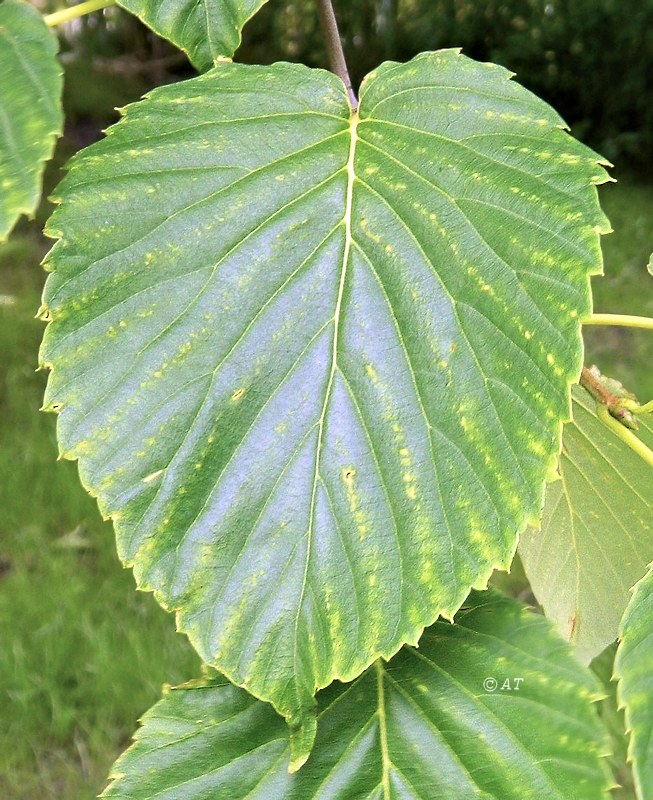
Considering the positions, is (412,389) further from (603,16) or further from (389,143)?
(603,16)

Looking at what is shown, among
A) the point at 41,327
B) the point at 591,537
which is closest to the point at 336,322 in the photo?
the point at 591,537

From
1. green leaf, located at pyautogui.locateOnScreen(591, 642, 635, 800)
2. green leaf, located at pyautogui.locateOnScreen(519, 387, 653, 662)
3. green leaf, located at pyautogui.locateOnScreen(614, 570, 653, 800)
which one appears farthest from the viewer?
green leaf, located at pyautogui.locateOnScreen(591, 642, 635, 800)

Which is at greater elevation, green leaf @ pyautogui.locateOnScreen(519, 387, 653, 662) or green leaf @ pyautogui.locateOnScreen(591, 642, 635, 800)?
green leaf @ pyautogui.locateOnScreen(519, 387, 653, 662)

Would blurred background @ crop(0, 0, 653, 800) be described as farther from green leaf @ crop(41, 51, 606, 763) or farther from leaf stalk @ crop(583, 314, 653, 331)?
leaf stalk @ crop(583, 314, 653, 331)

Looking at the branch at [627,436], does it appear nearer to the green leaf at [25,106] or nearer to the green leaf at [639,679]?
the green leaf at [639,679]

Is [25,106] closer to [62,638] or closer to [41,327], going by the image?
[62,638]

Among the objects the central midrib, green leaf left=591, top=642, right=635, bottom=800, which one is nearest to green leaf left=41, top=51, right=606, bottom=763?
the central midrib

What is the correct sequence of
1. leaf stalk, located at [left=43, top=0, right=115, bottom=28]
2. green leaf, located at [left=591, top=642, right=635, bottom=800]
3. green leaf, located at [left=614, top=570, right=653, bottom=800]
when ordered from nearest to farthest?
green leaf, located at [left=614, top=570, right=653, bottom=800]
leaf stalk, located at [left=43, top=0, right=115, bottom=28]
green leaf, located at [left=591, top=642, right=635, bottom=800]

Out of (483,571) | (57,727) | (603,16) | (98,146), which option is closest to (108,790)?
(483,571)
